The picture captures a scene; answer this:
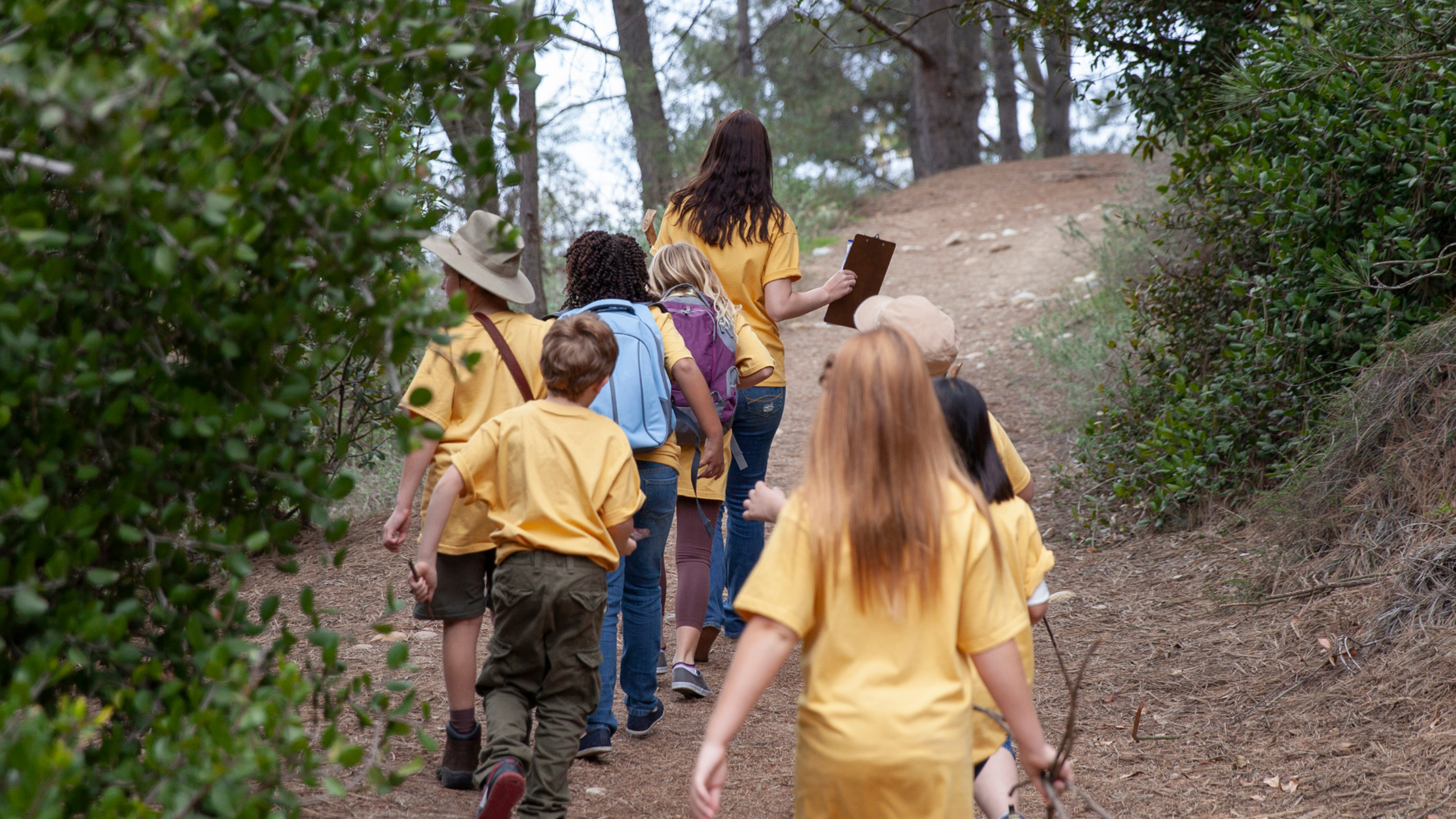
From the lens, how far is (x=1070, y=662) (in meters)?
4.80

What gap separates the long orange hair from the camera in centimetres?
220

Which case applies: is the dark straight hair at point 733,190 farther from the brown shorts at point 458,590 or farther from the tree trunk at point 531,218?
the tree trunk at point 531,218

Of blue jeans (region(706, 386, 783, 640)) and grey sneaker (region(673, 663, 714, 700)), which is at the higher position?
blue jeans (region(706, 386, 783, 640))

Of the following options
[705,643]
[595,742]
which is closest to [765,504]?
[595,742]

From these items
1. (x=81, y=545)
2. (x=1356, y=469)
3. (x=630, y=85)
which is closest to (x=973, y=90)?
(x=630, y=85)

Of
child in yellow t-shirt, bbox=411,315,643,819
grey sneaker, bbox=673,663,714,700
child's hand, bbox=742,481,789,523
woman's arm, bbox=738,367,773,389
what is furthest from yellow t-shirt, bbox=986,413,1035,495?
grey sneaker, bbox=673,663,714,700

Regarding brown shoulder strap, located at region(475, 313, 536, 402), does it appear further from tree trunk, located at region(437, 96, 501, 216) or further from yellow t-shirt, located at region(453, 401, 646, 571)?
tree trunk, located at region(437, 96, 501, 216)

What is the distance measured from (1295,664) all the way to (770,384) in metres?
2.26

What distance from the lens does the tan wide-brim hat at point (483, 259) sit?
3498 mm

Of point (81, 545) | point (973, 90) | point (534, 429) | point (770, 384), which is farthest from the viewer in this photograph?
point (973, 90)

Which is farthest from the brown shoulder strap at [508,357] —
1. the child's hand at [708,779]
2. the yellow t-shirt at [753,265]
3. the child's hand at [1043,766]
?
Answer: the child's hand at [1043,766]

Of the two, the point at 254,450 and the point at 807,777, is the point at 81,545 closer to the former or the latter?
the point at 254,450

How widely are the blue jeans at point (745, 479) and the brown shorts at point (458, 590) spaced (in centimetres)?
124

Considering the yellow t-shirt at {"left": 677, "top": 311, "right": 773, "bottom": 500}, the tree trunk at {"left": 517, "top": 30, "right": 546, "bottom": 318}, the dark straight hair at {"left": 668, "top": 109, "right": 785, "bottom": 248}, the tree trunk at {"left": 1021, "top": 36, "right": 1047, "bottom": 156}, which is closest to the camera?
the yellow t-shirt at {"left": 677, "top": 311, "right": 773, "bottom": 500}
